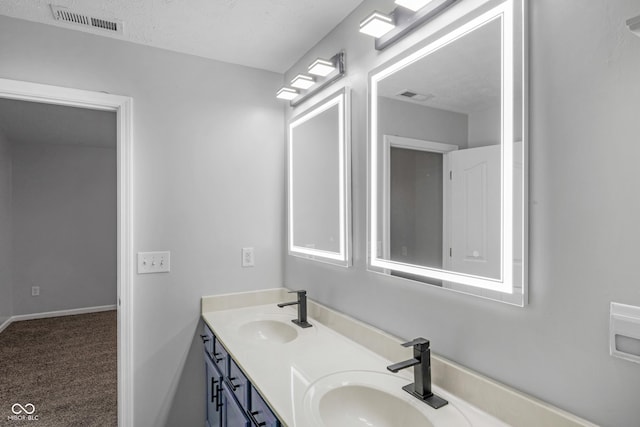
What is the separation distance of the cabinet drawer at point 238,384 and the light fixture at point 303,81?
1.47 metres

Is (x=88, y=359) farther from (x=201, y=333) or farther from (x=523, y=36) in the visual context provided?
(x=523, y=36)

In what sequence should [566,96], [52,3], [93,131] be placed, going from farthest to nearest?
[93,131], [52,3], [566,96]

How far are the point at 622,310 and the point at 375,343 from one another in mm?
889

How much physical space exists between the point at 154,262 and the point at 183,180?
50 centimetres

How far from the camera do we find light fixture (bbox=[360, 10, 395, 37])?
134 centimetres

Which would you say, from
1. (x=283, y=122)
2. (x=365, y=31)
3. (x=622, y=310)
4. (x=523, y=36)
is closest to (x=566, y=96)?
(x=523, y=36)

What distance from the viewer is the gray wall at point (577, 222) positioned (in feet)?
2.55

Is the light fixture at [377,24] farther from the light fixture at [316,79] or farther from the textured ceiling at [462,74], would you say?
the light fixture at [316,79]

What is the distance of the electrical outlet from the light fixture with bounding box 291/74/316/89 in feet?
3.44

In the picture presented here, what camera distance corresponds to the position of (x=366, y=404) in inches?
47.6

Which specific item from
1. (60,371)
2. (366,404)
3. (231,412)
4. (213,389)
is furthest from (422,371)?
(60,371)

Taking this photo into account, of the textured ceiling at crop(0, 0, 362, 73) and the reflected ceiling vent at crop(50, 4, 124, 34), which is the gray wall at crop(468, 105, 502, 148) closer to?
the textured ceiling at crop(0, 0, 362, 73)

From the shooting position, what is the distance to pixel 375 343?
1.48 meters

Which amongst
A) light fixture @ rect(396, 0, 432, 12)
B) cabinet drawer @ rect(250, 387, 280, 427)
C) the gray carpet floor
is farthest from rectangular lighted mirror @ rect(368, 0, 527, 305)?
the gray carpet floor
